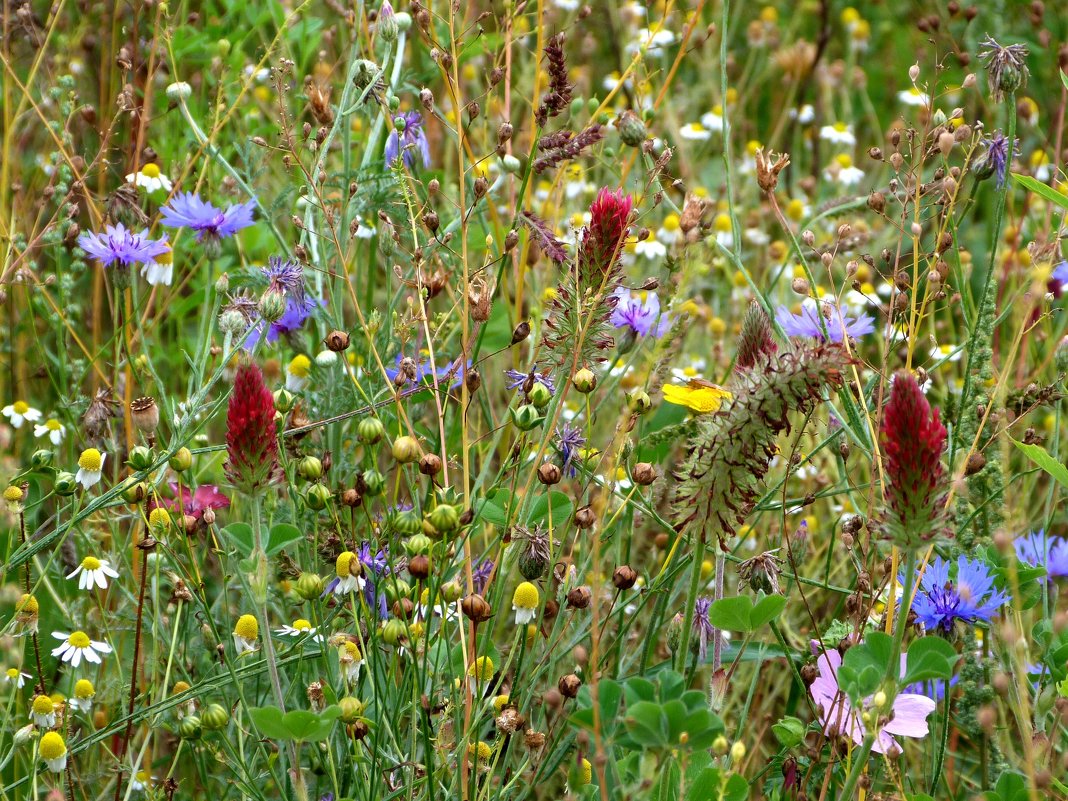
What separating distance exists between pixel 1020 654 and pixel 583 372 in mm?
592

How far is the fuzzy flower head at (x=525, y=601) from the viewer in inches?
49.7

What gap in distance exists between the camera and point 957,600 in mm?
1394

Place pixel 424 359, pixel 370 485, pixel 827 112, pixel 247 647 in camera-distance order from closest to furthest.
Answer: pixel 370 485
pixel 247 647
pixel 424 359
pixel 827 112

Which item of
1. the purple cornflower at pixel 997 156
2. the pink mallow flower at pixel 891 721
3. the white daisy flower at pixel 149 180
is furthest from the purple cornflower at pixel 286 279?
the purple cornflower at pixel 997 156

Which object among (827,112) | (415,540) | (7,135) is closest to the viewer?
(415,540)

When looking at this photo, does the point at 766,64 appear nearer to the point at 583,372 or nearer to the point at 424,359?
the point at 424,359

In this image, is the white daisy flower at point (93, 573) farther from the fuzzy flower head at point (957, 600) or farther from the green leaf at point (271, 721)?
the fuzzy flower head at point (957, 600)

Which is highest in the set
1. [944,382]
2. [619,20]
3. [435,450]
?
[619,20]

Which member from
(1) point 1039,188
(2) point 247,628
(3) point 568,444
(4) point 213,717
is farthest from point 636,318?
(4) point 213,717

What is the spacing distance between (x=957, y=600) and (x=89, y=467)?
104 cm

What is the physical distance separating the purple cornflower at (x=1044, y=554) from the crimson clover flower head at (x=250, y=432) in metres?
0.99

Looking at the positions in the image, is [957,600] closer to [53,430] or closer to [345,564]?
[345,564]

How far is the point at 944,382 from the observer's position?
92.0 inches

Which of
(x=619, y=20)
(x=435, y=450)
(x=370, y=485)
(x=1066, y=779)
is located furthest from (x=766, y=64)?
(x=370, y=485)
